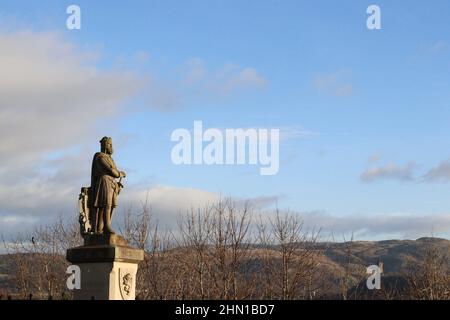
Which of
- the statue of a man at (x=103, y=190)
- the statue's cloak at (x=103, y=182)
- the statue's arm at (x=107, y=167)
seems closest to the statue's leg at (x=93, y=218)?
the statue of a man at (x=103, y=190)

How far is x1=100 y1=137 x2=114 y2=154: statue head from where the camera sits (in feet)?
59.7

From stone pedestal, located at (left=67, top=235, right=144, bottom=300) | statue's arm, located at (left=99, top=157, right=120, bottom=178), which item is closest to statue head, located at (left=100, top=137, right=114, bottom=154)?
statue's arm, located at (left=99, top=157, right=120, bottom=178)

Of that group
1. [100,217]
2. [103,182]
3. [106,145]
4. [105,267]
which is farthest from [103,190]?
[105,267]

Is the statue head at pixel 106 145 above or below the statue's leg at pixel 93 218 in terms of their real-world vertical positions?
above

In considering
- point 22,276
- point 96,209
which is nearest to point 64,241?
point 22,276

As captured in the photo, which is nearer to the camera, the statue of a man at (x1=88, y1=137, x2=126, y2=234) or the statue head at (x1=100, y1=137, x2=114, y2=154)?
the statue of a man at (x1=88, y1=137, x2=126, y2=234)

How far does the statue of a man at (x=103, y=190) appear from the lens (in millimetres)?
17750

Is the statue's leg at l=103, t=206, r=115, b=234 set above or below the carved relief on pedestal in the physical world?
above

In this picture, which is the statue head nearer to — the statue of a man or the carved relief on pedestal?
the statue of a man

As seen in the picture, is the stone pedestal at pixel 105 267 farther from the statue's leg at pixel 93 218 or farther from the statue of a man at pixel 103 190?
the statue of a man at pixel 103 190
